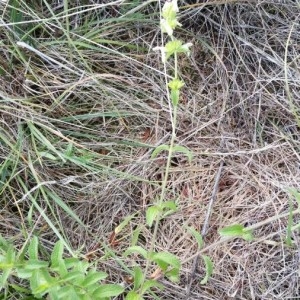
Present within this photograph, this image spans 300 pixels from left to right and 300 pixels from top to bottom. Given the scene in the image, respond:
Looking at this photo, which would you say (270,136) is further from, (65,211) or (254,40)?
(65,211)

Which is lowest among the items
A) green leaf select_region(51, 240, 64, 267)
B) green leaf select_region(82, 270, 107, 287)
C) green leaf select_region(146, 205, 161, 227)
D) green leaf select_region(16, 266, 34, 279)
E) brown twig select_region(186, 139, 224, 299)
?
brown twig select_region(186, 139, 224, 299)

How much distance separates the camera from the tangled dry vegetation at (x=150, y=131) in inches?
62.1

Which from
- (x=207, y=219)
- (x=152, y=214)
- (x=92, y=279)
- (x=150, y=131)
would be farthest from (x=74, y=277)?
(x=150, y=131)

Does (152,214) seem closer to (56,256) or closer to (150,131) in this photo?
(56,256)

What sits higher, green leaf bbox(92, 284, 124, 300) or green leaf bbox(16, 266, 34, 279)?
green leaf bbox(16, 266, 34, 279)

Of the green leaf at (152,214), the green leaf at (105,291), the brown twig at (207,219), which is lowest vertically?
the brown twig at (207,219)

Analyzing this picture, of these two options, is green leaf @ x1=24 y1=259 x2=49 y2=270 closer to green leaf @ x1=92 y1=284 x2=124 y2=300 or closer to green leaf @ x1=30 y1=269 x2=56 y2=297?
green leaf @ x1=30 y1=269 x2=56 y2=297

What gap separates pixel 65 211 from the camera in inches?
63.7

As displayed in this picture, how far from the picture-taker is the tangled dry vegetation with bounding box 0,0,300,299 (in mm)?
1576

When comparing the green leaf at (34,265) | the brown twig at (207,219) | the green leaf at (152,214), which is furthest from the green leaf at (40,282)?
the brown twig at (207,219)

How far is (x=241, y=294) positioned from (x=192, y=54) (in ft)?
2.46

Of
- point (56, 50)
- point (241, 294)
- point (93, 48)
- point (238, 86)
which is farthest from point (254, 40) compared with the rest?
point (241, 294)

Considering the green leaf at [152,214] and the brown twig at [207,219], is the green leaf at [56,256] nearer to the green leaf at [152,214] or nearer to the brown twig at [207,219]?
the green leaf at [152,214]

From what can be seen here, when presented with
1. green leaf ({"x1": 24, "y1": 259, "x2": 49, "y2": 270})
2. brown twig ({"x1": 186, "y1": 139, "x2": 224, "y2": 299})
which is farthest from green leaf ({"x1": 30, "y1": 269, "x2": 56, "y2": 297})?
brown twig ({"x1": 186, "y1": 139, "x2": 224, "y2": 299})
